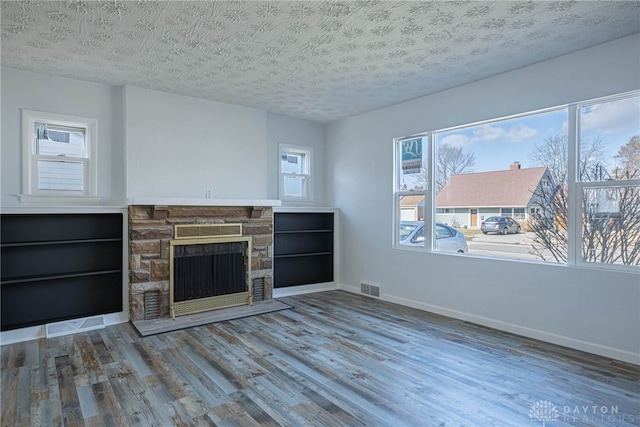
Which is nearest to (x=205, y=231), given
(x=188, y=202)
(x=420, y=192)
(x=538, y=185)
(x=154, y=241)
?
(x=188, y=202)

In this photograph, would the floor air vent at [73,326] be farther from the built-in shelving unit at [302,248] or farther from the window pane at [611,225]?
the window pane at [611,225]

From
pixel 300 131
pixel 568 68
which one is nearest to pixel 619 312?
pixel 568 68

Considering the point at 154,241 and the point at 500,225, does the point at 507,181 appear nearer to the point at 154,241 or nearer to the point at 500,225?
the point at 500,225

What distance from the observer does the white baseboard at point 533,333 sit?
3.06 metres

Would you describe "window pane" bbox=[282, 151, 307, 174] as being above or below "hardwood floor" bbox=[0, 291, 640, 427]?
above

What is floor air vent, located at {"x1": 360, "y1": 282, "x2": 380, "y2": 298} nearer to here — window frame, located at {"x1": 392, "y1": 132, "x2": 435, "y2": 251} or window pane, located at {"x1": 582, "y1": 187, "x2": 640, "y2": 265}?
window frame, located at {"x1": 392, "y1": 132, "x2": 435, "y2": 251}

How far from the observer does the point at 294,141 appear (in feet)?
19.4

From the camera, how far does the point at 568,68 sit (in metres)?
3.39

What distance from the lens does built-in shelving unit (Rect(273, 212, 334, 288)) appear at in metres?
5.57

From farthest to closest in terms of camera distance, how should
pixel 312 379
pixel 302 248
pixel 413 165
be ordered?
pixel 302 248 → pixel 413 165 → pixel 312 379

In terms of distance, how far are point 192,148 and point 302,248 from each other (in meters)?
2.27

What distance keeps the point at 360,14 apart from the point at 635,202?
9.15 feet

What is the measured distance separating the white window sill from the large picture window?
3955 millimetres

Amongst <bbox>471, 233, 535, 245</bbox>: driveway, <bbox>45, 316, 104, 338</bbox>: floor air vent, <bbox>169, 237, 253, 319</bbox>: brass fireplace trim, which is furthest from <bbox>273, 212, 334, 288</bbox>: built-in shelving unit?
<bbox>471, 233, 535, 245</bbox>: driveway
